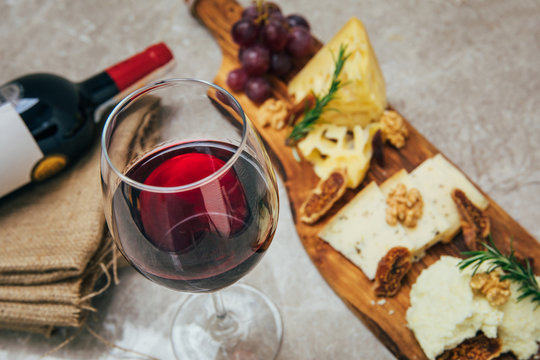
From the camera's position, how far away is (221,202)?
556mm

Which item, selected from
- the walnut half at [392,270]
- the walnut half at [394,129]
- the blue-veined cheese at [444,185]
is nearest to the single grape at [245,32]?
the walnut half at [394,129]

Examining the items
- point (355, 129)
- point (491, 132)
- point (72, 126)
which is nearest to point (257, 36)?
point (355, 129)

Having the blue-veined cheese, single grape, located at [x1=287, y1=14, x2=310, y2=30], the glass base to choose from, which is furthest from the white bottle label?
the blue-veined cheese

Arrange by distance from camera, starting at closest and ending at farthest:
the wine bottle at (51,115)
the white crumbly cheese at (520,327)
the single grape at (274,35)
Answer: the white crumbly cheese at (520,327), the wine bottle at (51,115), the single grape at (274,35)

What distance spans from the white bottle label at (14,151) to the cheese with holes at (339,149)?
1.80 feet

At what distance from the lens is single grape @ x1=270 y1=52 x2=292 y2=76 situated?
1.20 m

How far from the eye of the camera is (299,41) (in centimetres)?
119

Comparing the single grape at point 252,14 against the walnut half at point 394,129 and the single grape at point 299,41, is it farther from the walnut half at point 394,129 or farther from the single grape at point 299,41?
the walnut half at point 394,129

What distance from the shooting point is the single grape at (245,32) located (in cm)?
117

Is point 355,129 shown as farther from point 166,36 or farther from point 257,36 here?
point 166,36

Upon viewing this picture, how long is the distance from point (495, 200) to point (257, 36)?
2.18 ft

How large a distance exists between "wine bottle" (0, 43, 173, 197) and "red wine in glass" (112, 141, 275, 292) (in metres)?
0.43

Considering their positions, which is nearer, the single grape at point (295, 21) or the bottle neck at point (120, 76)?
the bottle neck at point (120, 76)

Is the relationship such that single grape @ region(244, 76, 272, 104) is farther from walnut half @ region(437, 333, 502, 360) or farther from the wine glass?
walnut half @ region(437, 333, 502, 360)
